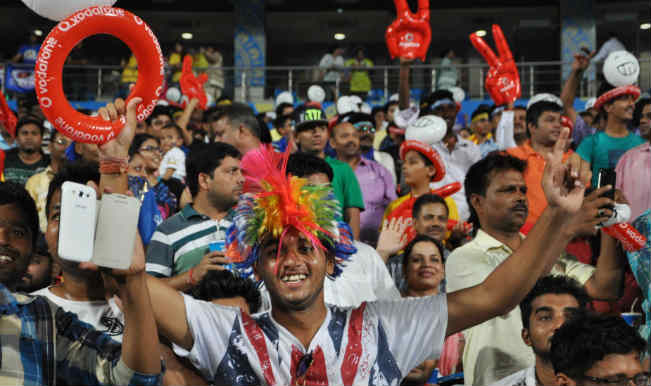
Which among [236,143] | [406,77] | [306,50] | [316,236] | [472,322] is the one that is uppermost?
[306,50]

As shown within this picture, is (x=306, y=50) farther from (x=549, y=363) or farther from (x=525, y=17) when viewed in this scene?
(x=549, y=363)

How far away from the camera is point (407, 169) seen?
5.61m

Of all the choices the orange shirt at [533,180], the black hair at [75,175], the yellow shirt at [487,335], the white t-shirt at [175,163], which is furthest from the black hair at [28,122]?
the yellow shirt at [487,335]

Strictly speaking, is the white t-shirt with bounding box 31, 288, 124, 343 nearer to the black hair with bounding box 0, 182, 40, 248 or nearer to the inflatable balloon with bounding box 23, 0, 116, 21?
the black hair with bounding box 0, 182, 40, 248

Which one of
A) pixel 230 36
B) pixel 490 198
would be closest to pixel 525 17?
pixel 230 36

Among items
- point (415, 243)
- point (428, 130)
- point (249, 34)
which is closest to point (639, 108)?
point (428, 130)

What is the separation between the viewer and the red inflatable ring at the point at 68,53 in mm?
2297

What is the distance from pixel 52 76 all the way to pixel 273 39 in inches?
778

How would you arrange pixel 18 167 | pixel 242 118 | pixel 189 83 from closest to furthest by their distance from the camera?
pixel 242 118 → pixel 18 167 → pixel 189 83

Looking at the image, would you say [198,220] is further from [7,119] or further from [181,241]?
[7,119]

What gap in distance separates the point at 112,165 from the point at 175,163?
13.5 feet

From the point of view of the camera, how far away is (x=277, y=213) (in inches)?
107

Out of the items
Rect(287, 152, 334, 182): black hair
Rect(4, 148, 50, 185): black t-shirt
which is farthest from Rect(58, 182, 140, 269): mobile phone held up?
Rect(4, 148, 50, 185): black t-shirt

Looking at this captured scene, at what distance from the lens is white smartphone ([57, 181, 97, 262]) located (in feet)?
6.01
